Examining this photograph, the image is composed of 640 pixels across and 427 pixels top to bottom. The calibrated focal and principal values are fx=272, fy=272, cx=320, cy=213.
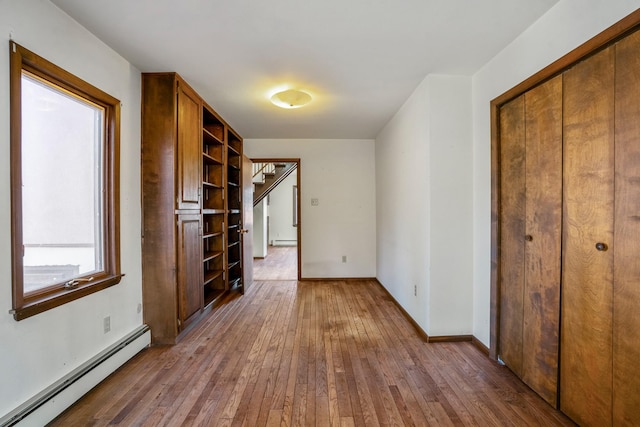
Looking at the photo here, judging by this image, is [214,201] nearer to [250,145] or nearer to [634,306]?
[250,145]

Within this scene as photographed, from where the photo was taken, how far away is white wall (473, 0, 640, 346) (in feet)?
4.43

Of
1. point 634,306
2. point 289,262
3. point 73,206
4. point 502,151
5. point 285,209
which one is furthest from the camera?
→ point 285,209

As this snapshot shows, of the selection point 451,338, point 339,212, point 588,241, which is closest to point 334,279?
point 339,212

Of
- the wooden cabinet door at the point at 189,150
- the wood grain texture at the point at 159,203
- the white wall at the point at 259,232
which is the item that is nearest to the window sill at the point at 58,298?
the wood grain texture at the point at 159,203

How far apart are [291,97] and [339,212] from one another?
2370mm

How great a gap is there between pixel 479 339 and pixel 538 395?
0.61m

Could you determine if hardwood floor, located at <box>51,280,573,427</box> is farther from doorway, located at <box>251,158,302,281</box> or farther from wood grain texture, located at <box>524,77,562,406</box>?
doorway, located at <box>251,158,302,281</box>

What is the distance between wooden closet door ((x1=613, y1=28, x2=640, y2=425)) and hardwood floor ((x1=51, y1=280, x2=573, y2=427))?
440mm

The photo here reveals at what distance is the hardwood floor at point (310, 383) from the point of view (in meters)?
1.51

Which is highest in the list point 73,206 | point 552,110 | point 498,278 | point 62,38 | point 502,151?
point 62,38

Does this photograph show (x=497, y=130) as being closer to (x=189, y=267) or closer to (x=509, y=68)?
(x=509, y=68)

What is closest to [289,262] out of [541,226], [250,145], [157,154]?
[250,145]

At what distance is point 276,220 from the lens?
9.22 meters

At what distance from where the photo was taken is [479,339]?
7.48 feet
